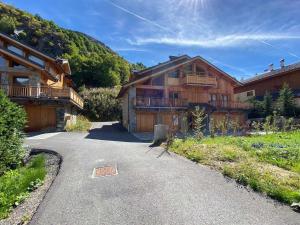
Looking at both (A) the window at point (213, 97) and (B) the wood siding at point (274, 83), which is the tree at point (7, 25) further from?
(B) the wood siding at point (274, 83)

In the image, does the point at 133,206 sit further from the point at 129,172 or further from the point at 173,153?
the point at 173,153

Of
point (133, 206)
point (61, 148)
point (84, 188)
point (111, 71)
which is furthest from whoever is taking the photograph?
point (111, 71)

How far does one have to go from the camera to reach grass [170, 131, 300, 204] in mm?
6085

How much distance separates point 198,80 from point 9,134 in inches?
852

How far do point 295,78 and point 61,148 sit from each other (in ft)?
102

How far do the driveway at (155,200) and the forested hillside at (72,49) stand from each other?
38.8 meters

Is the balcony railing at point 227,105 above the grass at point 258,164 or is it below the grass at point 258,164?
above

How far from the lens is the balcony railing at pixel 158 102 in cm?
2466

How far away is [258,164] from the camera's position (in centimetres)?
827

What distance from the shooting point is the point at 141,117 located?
82.3 ft

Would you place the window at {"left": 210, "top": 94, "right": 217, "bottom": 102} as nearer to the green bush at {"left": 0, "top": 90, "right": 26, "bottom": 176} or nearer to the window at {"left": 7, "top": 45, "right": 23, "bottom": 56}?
the window at {"left": 7, "top": 45, "right": 23, "bottom": 56}

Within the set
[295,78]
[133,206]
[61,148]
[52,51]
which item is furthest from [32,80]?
[52,51]

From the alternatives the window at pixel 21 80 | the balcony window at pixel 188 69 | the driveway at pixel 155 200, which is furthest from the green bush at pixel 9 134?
the balcony window at pixel 188 69

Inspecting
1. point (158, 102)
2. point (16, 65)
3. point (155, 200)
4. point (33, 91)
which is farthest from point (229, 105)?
point (155, 200)
